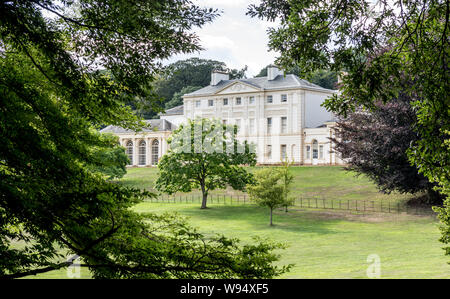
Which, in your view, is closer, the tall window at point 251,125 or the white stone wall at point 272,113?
the white stone wall at point 272,113

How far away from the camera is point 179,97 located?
267ft

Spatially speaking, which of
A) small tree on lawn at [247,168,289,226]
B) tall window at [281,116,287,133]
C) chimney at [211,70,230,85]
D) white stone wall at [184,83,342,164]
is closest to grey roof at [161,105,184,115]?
white stone wall at [184,83,342,164]

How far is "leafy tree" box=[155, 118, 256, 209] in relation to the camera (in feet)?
136

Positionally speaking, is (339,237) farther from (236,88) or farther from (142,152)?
(142,152)

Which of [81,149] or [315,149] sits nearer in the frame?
[81,149]

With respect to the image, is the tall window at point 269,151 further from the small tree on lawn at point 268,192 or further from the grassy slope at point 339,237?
the small tree on lawn at point 268,192

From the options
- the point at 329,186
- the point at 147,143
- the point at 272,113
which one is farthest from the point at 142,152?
the point at 329,186

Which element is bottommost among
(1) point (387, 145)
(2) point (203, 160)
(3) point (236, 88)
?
(2) point (203, 160)

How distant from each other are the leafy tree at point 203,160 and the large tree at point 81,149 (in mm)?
33962

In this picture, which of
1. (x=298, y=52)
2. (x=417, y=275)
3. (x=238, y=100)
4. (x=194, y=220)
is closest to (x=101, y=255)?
(x=298, y=52)

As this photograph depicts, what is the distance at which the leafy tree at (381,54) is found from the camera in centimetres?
723

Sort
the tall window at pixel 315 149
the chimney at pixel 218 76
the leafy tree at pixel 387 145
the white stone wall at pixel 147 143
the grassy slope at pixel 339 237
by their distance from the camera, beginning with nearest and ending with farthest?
the grassy slope at pixel 339 237 → the leafy tree at pixel 387 145 → the tall window at pixel 315 149 → the chimney at pixel 218 76 → the white stone wall at pixel 147 143

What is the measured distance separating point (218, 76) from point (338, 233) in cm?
4917

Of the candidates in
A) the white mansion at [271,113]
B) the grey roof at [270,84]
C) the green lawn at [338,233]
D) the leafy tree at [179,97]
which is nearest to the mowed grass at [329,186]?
the green lawn at [338,233]
